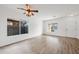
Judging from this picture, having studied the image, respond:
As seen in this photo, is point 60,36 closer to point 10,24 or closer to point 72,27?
point 72,27

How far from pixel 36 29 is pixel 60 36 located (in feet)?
8.00

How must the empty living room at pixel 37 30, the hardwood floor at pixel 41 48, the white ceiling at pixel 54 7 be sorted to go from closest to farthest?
the white ceiling at pixel 54 7
the hardwood floor at pixel 41 48
the empty living room at pixel 37 30

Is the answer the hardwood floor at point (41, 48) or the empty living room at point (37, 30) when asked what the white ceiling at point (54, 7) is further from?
the hardwood floor at point (41, 48)

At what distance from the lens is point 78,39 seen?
6230 mm

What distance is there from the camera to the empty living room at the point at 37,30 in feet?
12.8

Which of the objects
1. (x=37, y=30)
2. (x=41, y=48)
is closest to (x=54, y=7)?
(x=41, y=48)

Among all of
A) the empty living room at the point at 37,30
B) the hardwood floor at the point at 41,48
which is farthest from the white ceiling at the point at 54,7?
the hardwood floor at the point at 41,48

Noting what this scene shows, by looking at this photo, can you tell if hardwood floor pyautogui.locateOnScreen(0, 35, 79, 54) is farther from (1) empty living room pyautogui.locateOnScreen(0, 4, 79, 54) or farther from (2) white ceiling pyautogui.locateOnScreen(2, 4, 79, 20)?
(2) white ceiling pyautogui.locateOnScreen(2, 4, 79, 20)

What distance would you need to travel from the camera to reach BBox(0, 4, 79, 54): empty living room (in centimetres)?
390

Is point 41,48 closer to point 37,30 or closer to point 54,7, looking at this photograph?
point 54,7

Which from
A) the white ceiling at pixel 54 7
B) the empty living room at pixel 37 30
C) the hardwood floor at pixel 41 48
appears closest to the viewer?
the white ceiling at pixel 54 7

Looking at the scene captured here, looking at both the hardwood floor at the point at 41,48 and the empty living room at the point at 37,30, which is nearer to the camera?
the hardwood floor at the point at 41,48

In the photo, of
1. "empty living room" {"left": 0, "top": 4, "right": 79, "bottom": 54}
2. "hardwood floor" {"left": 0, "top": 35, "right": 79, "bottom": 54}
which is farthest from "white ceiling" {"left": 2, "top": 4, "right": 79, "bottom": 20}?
"hardwood floor" {"left": 0, "top": 35, "right": 79, "bottom": 54}
